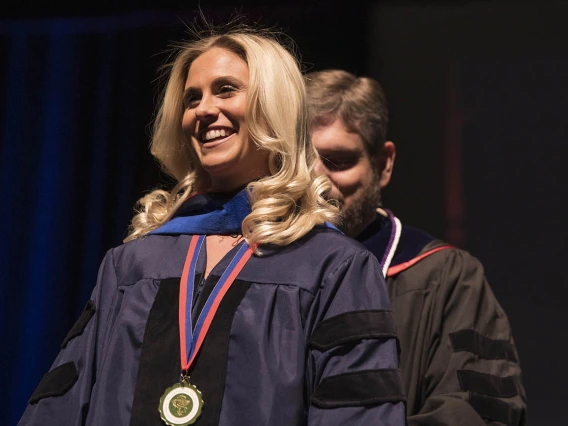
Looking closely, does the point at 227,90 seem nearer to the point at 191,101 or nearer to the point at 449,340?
the point at 191,101

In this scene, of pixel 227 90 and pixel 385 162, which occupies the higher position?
pixel 227 90

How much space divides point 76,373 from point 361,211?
1.29 metres

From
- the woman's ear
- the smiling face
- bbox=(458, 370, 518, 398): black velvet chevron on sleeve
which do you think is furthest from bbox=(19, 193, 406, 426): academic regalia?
the woman's ear

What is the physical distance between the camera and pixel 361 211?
9.50ft

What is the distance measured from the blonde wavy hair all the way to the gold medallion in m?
0.40

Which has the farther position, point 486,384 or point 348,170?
point 348,170

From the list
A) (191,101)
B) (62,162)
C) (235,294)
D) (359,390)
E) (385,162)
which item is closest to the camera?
(359,390)

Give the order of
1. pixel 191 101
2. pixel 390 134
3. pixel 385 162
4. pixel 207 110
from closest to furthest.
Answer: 1. pixel 207 110
2. pixel 191 101
3. pixel 385 162
4. pixel 390 134

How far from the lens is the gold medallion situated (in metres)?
1.73

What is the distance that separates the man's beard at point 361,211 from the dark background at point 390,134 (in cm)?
76

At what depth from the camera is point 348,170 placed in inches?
113

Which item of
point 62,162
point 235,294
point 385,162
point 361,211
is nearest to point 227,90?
point 235,294

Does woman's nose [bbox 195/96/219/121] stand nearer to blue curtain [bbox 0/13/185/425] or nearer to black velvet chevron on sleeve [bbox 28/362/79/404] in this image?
black velvet chevron on sleeve [bbox 28/362/79/404]

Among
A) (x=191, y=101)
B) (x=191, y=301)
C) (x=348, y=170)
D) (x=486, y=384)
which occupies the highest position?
(x=191, y=101)
